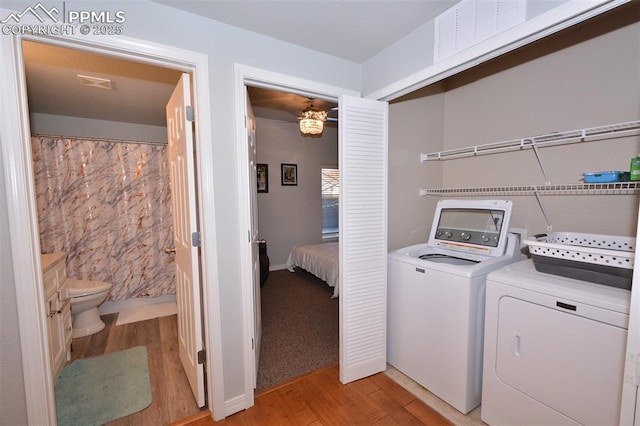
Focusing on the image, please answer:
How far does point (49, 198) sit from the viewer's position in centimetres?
286

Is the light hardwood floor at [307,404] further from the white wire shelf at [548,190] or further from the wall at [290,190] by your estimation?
the wall at [290,190]

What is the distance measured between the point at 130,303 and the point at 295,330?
6.94 feet

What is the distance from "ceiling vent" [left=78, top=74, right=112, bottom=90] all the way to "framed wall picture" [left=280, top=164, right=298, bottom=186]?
2840 millimetres

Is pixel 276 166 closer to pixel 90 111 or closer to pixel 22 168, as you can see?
pixel 90 111

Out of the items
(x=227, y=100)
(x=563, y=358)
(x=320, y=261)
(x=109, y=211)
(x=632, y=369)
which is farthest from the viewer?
(x=320, y=261)

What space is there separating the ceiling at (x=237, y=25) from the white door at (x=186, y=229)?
47cm

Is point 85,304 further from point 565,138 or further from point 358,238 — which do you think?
point 565,138

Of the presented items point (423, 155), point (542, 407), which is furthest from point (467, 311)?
point (423, 155)

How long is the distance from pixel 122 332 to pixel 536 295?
3463 millimetres

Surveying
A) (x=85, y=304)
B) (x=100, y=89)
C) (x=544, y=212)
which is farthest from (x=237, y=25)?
(x=85, y=304)

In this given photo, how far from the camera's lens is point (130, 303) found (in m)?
3.32

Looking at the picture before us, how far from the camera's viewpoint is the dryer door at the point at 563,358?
46.2 inches

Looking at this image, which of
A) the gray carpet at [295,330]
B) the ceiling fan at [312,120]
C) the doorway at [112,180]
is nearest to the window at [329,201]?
the gray carpet at [295,330]

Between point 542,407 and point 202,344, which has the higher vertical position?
point 202,344
